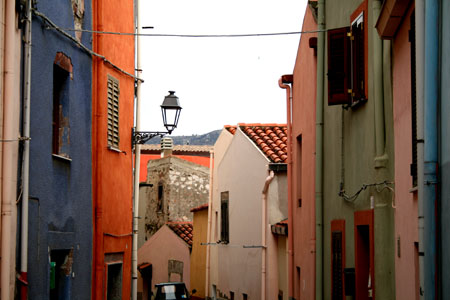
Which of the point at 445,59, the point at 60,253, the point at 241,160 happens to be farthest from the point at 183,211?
the point at 445,59

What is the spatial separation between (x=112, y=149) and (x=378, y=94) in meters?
6.75

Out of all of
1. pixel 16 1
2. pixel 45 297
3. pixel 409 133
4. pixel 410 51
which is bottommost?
pixel 45 297

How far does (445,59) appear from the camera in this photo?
7656 millimetres

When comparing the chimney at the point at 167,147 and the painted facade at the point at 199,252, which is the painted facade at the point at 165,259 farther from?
the chimney at the point at 167,147

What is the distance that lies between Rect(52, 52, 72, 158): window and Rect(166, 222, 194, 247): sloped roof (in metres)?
23.6

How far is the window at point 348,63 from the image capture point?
12.1 metres

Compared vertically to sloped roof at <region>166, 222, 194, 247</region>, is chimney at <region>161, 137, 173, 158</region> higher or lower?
higher

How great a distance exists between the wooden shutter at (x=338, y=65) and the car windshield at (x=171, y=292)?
17.7m

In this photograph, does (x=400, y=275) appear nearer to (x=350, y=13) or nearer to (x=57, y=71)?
(x=350, y=13)

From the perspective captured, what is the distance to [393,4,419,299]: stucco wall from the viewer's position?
929cm

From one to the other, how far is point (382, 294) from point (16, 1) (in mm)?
6156

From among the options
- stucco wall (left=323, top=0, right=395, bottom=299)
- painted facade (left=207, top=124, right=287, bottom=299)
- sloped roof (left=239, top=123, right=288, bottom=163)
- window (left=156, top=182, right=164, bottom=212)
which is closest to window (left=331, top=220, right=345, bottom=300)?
stucco wall (left=323, top=0, right=395, bottom=299)

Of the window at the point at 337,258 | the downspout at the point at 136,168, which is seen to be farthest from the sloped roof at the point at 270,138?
the window at the point at 337,258

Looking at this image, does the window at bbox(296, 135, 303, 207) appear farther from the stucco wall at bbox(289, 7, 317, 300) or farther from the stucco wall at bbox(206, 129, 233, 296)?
the stucco wall at bbox(206, 129, 233, 296)
